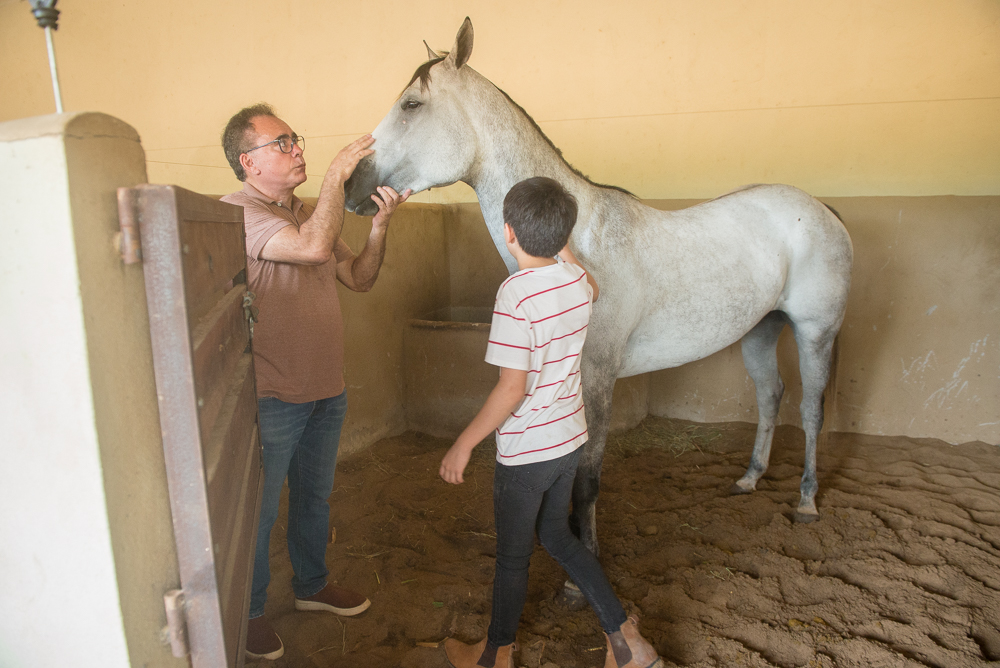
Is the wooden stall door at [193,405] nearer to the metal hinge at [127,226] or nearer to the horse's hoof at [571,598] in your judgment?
the metal hinge at [127,226]

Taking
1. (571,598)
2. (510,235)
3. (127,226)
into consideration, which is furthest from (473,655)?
(127,226)

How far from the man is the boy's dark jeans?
62 cm

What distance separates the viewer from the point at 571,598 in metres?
1.95

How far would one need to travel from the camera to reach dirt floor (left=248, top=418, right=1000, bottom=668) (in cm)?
174

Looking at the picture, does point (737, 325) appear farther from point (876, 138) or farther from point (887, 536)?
point (876, 138)

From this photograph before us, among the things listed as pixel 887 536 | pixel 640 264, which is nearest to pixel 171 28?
pixel 640 264

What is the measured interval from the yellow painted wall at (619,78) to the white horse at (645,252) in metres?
1.16

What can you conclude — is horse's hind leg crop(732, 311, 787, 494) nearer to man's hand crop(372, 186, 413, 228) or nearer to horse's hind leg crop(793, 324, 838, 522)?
horse's hind leg crop(793, 324, 838, 522)

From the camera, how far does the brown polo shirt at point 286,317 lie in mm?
1474

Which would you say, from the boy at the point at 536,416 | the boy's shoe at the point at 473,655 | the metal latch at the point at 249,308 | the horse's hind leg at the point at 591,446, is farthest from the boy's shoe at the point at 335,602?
the metal latch at the point at 249,308

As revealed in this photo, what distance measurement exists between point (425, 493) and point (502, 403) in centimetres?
156

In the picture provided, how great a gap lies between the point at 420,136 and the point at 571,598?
1.64 m

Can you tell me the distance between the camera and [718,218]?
2.36 metres

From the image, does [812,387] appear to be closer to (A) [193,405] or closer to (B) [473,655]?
(B) [473,655]
